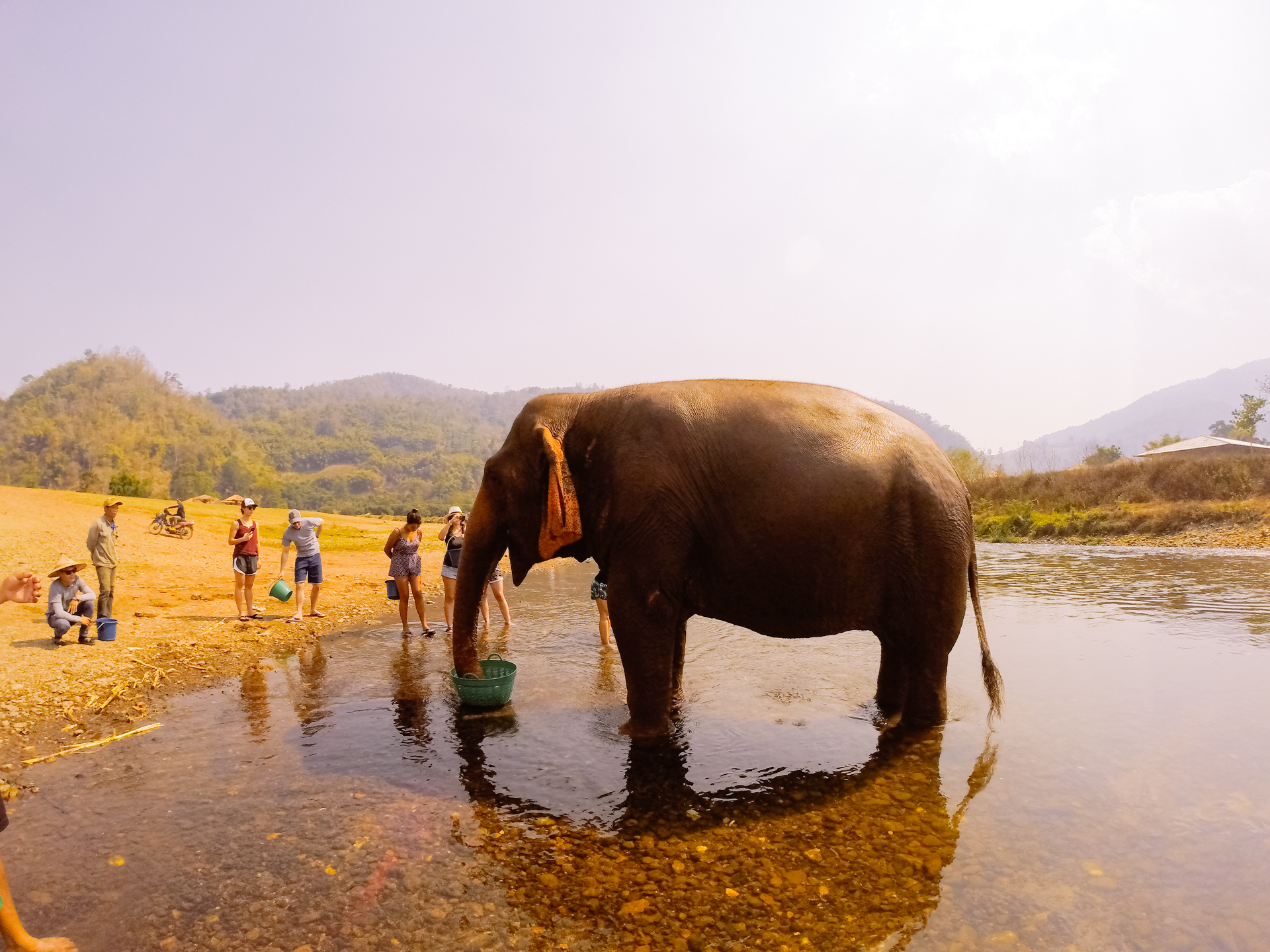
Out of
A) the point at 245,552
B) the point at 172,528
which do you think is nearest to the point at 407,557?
the point at 245,552

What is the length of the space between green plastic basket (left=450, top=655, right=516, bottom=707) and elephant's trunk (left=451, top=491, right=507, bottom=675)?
0.36ft

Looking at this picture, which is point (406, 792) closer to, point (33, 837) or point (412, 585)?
point (33, 837)

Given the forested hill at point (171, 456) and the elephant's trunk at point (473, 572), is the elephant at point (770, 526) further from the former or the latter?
the forested hill at point (171, 456)

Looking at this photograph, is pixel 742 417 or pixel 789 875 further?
pixel 742 417

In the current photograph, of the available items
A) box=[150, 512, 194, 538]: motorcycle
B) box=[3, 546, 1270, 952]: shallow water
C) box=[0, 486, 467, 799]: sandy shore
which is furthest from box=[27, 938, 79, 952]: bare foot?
box=[150, 512, 194, 538]: motorcycle

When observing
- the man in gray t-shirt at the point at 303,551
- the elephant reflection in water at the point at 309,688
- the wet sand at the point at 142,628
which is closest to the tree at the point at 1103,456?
the wet sand at the point at 142,628

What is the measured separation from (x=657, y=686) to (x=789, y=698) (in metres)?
2.38

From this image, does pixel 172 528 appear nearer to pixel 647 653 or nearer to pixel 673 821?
pixel 647 653

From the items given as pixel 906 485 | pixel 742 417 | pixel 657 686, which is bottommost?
pixel 657 686

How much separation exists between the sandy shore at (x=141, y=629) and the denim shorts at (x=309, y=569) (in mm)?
827

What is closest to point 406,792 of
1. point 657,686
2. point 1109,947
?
point 657,686

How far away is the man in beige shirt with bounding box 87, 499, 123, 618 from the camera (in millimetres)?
11781

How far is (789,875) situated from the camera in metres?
4.71

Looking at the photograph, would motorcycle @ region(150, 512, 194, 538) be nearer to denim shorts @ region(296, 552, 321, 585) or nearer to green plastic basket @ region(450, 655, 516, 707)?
denim shorts @ region(296, 552, 321, 585)
